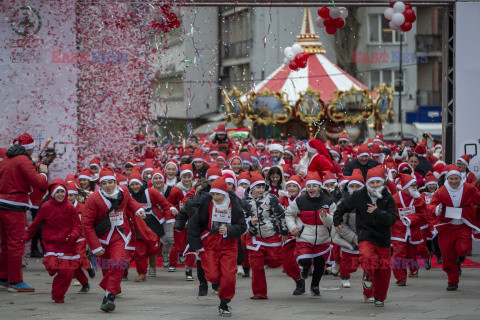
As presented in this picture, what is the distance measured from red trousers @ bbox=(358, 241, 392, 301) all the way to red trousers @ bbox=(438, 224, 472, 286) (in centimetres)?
172

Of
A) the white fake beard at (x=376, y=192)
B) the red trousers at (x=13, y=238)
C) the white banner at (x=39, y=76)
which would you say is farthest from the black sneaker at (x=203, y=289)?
the white banner at (x=39, y=76)

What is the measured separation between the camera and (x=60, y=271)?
1082 cm

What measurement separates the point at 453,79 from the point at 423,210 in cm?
430

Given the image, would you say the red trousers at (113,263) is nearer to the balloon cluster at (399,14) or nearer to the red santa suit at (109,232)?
the red santa suit at (109,232)

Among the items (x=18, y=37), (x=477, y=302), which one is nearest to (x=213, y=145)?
(x=18, y=37)

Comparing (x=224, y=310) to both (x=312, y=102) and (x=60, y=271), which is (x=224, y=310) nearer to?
(x=60, y=271)

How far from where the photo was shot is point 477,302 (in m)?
10.8

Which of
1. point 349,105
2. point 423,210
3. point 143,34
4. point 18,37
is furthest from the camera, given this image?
point 349,105

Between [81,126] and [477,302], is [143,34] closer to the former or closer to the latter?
[81,126]

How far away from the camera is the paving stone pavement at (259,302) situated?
391 inches

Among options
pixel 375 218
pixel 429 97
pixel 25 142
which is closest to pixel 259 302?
pixel 375 218

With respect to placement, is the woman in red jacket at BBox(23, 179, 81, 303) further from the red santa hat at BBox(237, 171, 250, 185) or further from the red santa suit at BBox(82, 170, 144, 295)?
the red santa hat at BBox(237, 171, 250, 185)

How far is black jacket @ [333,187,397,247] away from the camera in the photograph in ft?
33.8

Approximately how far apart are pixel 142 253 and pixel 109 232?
2762 millimetres
